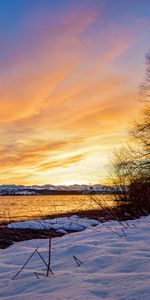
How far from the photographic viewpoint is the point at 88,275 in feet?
8.38

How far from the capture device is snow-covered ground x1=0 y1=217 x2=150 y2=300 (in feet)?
7.02

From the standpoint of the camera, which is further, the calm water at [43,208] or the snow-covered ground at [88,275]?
the calm water at [43,208]

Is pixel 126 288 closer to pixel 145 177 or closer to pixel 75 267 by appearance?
pixel 75 267

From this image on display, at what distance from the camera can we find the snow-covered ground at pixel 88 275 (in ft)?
7.02

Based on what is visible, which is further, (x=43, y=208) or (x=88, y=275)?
(x=43, y=208)

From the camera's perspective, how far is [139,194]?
12.6 meters

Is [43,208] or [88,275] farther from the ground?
[43,208]

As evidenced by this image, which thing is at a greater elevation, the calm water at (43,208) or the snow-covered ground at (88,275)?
the calm water at (43,208)

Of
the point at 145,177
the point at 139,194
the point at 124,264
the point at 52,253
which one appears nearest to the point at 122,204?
the point at 139,194

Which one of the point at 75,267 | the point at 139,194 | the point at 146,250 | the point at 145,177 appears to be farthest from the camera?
the point at 145,177

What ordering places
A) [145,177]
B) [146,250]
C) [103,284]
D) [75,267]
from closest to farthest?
[103,284]
[75,267]
[146,250]
[145,177]

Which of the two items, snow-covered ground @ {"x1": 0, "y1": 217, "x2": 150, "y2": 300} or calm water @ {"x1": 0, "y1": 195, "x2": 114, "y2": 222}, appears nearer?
snow-covered ground @ {"x1": 0, "y1": 217, "x2": 150, "y2": 300}

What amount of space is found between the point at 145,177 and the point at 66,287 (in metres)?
16.9

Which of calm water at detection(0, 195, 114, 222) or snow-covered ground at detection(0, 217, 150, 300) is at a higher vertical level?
calm water at detection(0, 195, 114, 222)
